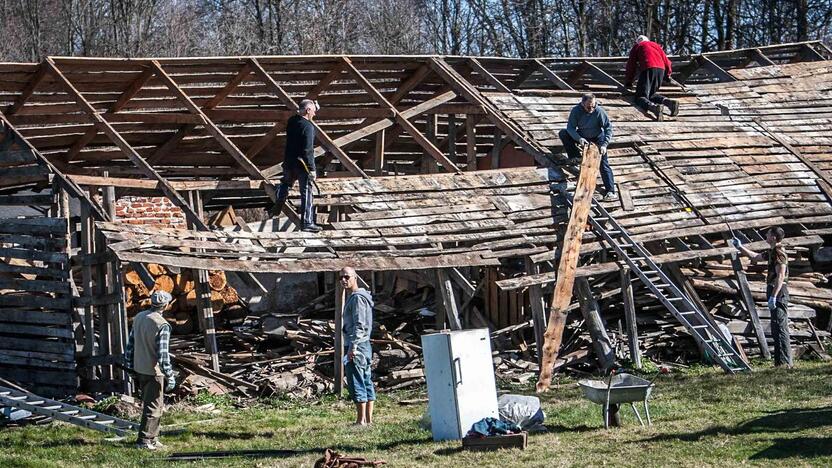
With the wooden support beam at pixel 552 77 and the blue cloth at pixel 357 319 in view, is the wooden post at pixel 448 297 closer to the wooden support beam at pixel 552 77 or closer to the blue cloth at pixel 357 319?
the blue cloth at pixel 357 319

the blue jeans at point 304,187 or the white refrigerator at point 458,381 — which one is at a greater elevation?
the blue jeans at point 304,187

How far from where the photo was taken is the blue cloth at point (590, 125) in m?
19.6

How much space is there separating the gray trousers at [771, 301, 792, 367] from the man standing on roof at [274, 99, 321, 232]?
647 centimetres

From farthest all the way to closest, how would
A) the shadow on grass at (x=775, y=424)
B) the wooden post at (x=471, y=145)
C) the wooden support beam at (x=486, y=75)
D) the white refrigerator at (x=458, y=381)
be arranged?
the wooden support beam at (x=486, y=75), the wooden post at (x=471, y=145), the white refrigerator at (x=458, y=381), the shadow on grass at (x=775, y=424)

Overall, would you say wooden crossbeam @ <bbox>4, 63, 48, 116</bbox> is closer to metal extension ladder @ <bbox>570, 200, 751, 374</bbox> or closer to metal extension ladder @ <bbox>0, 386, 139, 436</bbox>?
metal extension ladder @ <bbox>0, 386, 139, 436</bbox>

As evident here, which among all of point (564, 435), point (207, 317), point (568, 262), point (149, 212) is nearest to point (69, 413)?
point (207, 317)

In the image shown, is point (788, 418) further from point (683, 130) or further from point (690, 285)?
point (683, 130)

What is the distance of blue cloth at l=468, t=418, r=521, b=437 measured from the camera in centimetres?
1146

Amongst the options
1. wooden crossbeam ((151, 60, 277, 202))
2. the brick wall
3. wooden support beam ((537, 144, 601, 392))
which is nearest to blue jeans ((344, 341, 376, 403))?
Result: wooden support beam ((537, 144, 601, 392))

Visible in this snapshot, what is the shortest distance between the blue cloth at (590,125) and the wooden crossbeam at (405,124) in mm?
1990

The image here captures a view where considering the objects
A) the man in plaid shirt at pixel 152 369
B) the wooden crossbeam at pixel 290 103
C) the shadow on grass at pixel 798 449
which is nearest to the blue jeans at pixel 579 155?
the wooden crossbeam at pixel 290 103

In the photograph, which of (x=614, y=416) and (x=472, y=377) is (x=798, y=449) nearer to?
(x=614, y=416)

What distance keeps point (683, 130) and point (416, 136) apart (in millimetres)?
5288

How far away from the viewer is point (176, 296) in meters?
20.5
